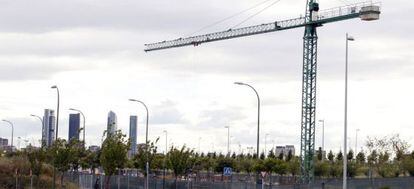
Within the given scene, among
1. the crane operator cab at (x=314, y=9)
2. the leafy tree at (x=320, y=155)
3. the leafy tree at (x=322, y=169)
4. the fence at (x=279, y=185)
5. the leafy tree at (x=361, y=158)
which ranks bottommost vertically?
the fence at (x=279, y=185)

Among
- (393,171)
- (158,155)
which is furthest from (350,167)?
(158,155)

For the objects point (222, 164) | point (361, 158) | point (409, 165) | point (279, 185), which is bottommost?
point (279, 185)

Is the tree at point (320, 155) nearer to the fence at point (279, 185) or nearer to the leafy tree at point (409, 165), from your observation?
the leafy tree at point (409, 165)

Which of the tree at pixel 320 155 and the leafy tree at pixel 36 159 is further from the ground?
the tree at pixel 320 155

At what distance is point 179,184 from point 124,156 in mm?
4792

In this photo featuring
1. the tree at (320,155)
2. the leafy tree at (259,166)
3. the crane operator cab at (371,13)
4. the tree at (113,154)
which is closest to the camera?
the tree at (113,154)

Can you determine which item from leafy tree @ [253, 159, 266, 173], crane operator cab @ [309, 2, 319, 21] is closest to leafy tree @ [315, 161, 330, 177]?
crane operator cab @ [309, 2, 319, 21]

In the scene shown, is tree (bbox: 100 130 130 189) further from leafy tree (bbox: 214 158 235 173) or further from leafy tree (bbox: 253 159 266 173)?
leafy tree (bbox: 214 158 235 173)

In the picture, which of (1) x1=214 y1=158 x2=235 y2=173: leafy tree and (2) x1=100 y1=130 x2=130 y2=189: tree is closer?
(2) x1=100 y1=130 x2=130 y2=189: tree

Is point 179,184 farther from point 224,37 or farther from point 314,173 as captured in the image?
point 224,37

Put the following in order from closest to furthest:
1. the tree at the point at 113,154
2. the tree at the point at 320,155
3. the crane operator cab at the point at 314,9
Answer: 1. the tree at the point at 113,154
2. the crane operator cab at the point at 314,9
3. the tree at the point at 320,155

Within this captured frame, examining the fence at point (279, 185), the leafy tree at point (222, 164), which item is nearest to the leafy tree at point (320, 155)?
the leafy tree at point (222, 164)

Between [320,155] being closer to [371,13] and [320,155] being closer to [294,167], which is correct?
[294,167]

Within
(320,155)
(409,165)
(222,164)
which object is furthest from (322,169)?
(320,155)
